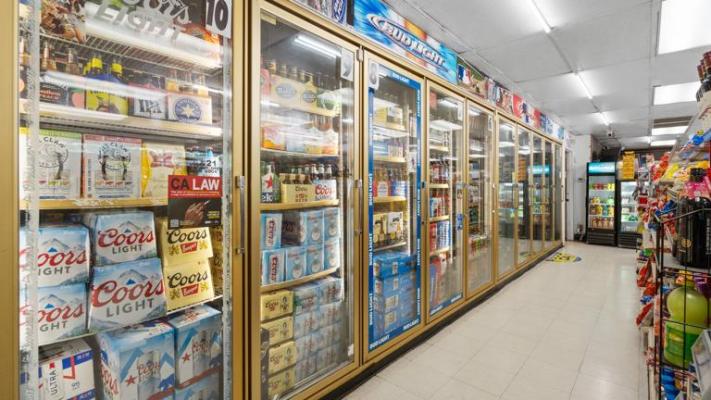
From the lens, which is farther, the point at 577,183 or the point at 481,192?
the point at 577,183

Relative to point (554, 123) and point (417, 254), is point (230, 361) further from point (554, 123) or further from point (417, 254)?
point (554, 123)

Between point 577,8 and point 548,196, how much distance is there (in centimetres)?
557

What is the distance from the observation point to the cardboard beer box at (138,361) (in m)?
1.56

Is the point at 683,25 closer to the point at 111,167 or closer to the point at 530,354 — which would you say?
the point at 530,354

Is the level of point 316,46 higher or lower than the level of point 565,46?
lower

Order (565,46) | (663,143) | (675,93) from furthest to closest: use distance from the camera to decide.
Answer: (663,143)
(675,93)
(565,46)

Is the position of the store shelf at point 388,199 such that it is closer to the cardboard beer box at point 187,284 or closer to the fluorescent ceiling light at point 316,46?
the fluorescent ceiling light at point 316,46

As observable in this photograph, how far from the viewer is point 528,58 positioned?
14.1ft

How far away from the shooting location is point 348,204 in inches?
104

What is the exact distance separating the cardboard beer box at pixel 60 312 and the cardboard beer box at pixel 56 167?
1.27 ft

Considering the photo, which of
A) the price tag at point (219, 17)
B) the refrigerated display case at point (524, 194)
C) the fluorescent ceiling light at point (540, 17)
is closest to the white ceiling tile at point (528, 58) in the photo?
the fluorescent ceiling light at point (540, 17)

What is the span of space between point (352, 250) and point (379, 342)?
86cm

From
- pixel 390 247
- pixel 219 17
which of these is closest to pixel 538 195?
pixel 390 247

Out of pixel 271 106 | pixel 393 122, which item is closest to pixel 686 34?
pixel 393 122
